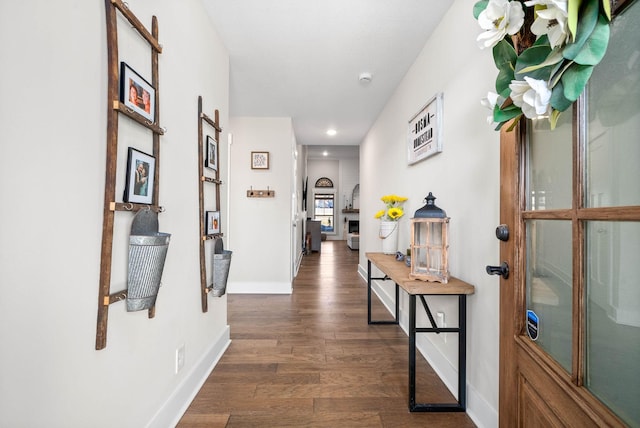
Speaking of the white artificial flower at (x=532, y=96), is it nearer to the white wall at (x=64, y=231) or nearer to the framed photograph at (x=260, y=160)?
the white wall at (x=64, y=231)

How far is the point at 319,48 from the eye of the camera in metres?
2.28

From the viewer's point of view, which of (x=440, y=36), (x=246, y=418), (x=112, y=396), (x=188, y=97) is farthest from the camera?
(x=440, y=36)

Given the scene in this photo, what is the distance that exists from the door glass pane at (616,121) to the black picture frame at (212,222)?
189 cm

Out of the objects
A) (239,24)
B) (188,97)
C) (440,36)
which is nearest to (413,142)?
(440,36)

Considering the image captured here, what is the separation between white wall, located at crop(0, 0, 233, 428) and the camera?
0.71 metres

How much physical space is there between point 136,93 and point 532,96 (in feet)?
4.29

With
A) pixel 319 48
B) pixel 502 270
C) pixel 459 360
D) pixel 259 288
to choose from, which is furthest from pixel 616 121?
pixel 259 288

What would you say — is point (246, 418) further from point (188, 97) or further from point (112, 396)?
point (188, 97)

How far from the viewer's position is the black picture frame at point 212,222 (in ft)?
6.39

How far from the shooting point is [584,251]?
0.68m

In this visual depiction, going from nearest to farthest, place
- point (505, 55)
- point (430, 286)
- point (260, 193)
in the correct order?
point (505, 55) → point (430, 286) → point (260, 193)

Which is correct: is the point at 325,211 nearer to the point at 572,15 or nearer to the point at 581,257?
the point at 581,257

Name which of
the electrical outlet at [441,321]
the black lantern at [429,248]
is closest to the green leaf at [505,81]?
the black lantern at [429,248]

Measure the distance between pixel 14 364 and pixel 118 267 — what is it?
1.31 ft
